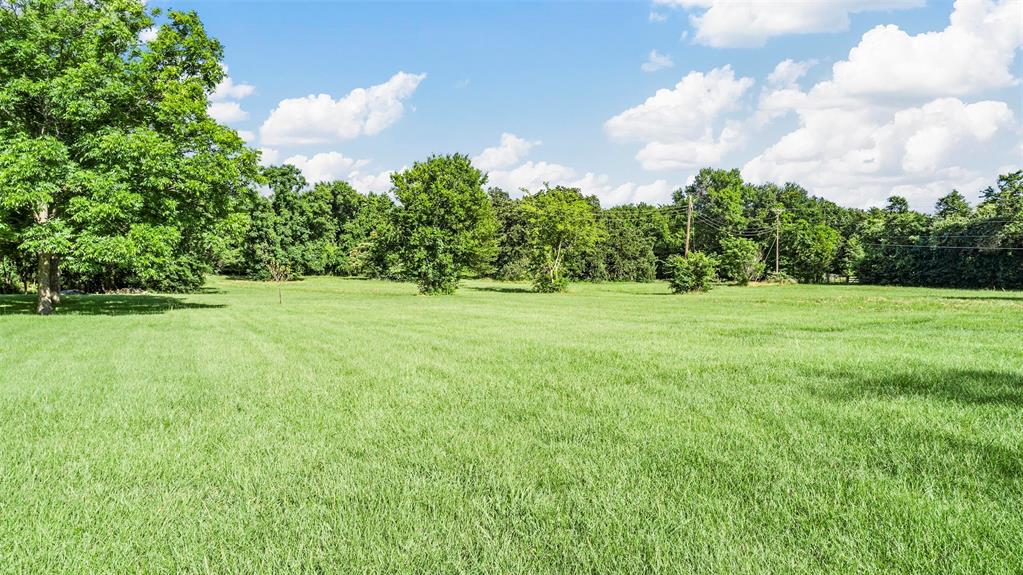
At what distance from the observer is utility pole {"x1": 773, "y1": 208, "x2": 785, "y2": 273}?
67562 mm

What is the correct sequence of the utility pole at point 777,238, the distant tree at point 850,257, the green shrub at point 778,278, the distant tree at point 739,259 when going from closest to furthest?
1. the distant tree at point 739,259
2. the green shrub at point 778,278
3. the distant tree at point 850,257
4. the utility pole at point 777,238

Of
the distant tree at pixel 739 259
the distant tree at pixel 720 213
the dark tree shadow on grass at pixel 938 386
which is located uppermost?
the distant tree at pixel 720 213

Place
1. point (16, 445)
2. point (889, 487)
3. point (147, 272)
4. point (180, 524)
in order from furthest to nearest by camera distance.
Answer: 1. point (147, 272)
2. point (16, 445)
3. point (889, 487)
4. point (180, 524)

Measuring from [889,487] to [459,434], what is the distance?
3.40m

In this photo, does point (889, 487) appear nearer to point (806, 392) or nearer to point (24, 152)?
point (806, 392)

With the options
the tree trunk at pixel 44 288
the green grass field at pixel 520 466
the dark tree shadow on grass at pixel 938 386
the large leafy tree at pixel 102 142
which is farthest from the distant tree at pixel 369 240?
the dark tree shadow on grass at pixel 938 386

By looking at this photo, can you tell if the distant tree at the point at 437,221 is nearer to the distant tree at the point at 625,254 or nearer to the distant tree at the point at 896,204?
the distant tree at the point at 625,254

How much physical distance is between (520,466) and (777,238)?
70742 mm

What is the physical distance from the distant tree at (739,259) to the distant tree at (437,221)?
1203 inches

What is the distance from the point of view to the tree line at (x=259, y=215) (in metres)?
18.6

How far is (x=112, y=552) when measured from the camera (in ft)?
10.4

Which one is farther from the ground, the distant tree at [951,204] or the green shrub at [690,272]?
the distant tree at [951,204]

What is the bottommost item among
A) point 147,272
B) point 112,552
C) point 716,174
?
point 112,552

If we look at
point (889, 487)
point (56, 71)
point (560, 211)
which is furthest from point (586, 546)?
point (560, 211)
